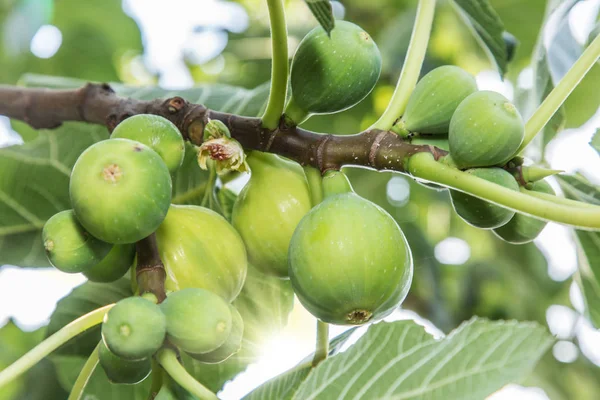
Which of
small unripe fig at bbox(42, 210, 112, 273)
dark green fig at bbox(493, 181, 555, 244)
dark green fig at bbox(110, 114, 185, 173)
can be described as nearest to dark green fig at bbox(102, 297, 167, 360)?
small unripe fig at bbox(42, 210, 112, 273)

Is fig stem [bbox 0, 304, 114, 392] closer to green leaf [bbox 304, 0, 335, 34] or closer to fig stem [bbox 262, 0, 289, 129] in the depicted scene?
fig stem [bbox 262, 0, 289, 129]

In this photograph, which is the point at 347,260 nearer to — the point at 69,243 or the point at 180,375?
the point at 180,375

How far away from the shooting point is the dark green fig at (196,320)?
93 centimetres

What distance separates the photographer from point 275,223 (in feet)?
3.74

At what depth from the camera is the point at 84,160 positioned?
0.94 m

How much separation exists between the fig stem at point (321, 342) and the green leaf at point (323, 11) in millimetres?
510

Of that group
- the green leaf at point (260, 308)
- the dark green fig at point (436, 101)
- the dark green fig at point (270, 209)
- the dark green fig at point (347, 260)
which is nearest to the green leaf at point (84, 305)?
the green leaf at point (260, 308)

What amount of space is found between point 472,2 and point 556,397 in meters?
1.86

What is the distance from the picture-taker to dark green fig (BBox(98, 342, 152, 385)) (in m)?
1.01

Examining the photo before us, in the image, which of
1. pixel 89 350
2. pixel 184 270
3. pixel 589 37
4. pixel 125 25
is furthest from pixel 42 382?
pixel 125 25

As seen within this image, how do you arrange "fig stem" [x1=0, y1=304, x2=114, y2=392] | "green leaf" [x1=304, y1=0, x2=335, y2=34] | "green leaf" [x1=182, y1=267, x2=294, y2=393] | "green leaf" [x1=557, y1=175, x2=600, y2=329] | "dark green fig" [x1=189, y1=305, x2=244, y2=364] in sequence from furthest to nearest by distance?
"green leaf" [x1=182, y1=267, x2=294, y2=393], "green leaf" [x1=557, y1=175, x2=600, y2=329], "dark green fig" [x1=189, y1=305, x2=244, y2=364], "fig stem" [x1=0, y1=304, x2=114, y2=392], "green leaf" [x1=304, y1=0, x2=335, y2=34]

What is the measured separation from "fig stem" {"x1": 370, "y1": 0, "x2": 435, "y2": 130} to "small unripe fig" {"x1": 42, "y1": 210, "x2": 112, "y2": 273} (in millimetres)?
467

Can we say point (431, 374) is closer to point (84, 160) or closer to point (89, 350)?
point (84, 160)

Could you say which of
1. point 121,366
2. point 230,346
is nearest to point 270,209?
point 230,346
